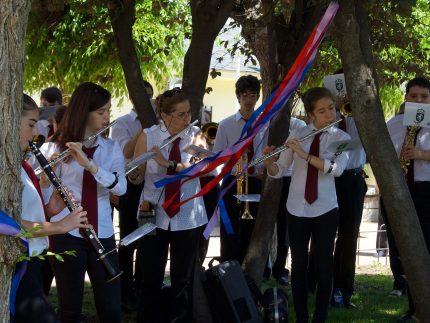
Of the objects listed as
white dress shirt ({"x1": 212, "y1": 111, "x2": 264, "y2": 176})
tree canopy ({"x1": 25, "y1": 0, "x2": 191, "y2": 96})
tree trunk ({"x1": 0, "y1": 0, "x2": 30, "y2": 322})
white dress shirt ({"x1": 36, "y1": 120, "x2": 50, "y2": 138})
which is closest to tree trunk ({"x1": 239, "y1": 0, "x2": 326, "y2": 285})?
white dress shirt ({"x1": 212, "y1": 111, "x2": 264, "y2": 176})

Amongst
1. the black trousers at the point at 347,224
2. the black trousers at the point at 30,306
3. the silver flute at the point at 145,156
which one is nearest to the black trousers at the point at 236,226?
the black trousers at the point at 347,224

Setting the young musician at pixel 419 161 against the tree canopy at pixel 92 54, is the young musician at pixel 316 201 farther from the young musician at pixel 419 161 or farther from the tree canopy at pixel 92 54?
the tree canopy at pixel 92 54

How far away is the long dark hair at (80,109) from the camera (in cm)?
550

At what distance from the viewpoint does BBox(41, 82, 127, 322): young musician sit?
5359 mm

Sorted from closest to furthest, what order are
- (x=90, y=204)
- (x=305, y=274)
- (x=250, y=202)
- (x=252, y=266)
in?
(x=90, y=204) → (x=305, y=274) → (x=252, y=266) → (x=250, y=202)

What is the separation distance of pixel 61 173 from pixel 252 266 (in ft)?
7.47

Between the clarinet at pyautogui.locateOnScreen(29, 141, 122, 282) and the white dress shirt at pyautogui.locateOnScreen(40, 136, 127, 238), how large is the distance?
20cm

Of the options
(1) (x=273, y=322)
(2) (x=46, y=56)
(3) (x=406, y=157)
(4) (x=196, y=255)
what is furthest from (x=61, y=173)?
(2) (x=46, y=56)

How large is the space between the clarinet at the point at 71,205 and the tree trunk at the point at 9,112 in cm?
189

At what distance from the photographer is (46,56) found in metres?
16.1

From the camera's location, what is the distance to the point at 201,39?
273 inches

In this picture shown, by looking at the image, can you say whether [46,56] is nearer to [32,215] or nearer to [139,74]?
[139,74]

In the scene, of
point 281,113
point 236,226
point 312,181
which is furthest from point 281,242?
point 312,181

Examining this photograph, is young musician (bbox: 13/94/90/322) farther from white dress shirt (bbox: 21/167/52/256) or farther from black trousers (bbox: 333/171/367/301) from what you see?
black trousers (bbox: 333/171/367/301)
